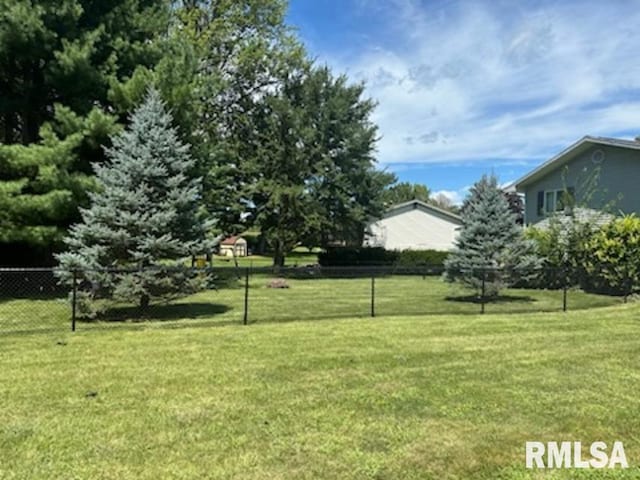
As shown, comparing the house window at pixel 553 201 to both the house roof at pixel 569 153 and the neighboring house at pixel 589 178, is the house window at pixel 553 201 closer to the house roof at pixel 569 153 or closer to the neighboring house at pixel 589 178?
the neighboring house at pixel 589 178

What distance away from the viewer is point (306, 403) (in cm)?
479

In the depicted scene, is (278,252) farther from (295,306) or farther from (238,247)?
(238,247)

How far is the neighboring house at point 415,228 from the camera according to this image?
117 feet

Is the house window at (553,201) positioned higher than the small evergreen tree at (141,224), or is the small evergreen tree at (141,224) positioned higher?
the house window at (553,201)

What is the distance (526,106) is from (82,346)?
2260cm

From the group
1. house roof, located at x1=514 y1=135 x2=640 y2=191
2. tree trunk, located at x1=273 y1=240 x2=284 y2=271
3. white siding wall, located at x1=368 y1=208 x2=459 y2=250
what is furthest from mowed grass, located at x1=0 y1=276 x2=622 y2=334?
white siding wall, located at x1=368 y1=208 x2=459 y2=250

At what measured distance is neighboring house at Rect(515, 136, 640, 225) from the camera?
18469 millimetres

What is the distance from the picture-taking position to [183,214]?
10344 mm

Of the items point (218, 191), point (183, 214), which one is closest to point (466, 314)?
point (183, 214)

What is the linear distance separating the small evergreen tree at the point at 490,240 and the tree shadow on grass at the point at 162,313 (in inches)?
247

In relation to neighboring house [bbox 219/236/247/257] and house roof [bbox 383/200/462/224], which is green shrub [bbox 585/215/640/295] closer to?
house roof [bbox 383/200/462/224]

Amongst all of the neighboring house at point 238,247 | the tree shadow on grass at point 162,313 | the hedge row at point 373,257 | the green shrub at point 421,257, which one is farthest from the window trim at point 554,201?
the neighboring house at point 238,247

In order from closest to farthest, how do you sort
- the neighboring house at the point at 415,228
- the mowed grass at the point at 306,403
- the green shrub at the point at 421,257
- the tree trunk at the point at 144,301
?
the mowed grass at the point at 306,403 → the tree trunk at the point at 144,301 → the green shrub at the point at 421,257 → the neighboring house at the point at 415,228

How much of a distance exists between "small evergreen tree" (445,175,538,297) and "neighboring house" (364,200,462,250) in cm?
2125
